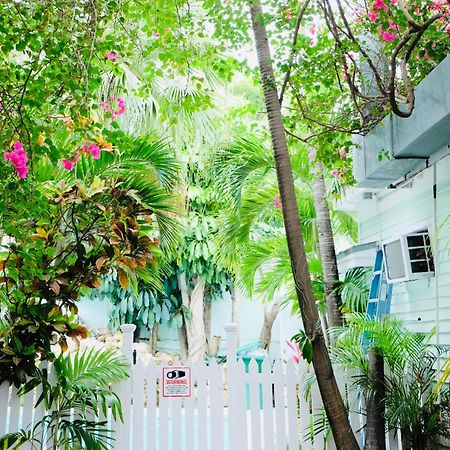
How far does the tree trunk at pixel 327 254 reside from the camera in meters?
5.43

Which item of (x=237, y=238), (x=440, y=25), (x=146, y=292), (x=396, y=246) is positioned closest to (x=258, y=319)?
(x=146, y=292)

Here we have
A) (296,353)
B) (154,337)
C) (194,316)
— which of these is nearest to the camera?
(296,353)

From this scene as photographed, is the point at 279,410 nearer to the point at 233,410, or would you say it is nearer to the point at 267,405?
the point at 267,405

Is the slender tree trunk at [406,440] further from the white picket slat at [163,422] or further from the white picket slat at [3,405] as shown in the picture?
the white picket slat at [3,405]

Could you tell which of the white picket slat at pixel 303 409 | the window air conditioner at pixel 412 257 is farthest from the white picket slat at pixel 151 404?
the window air conditioner at pixel 412 257

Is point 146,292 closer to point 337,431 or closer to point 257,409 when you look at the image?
point 257,409

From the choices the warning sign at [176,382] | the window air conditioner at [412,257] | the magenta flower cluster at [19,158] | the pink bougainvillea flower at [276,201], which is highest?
the pink bougainvillea flower at [276,201]

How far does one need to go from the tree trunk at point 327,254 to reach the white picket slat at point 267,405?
1.25 metres

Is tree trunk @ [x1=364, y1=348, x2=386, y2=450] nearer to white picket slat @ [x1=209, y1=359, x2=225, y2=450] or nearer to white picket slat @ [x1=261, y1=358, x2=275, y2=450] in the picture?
white picket slat @ [x1=261, y1=358, x2=275, y2=450]

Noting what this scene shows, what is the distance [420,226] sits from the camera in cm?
466

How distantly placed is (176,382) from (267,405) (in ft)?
2.21

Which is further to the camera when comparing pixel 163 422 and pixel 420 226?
pixel 420 226

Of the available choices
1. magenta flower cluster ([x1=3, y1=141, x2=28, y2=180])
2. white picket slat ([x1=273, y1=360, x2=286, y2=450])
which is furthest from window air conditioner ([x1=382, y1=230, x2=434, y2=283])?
magenta flower cluster ([x1=3, y1=141, x2=28, y2=180])

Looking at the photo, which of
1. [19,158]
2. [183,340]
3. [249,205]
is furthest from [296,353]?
[19,158]
